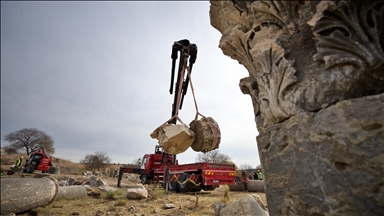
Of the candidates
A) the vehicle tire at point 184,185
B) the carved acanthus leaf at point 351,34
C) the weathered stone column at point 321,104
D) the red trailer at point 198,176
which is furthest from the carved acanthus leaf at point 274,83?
the vehicle tire at point 184,185

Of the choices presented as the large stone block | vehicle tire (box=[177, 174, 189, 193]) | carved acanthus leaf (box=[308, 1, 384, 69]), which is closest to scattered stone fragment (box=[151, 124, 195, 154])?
the large stone block

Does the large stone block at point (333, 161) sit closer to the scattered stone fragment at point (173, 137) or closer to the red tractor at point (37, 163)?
the scattered stone fragment at point (173, 137)

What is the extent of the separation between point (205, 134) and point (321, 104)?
2.27 metres

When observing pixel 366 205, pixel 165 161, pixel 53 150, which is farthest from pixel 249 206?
pixel 53 150

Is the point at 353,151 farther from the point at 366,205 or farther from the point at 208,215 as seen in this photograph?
the point at 208,215

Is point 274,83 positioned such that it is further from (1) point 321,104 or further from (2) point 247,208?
(2) point 247,208

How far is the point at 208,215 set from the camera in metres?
4.55

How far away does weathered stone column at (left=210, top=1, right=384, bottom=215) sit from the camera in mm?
1043

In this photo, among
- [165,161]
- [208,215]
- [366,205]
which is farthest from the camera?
[165,161]

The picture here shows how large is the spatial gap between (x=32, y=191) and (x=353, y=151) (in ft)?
21.3

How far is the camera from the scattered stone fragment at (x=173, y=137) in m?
3.14

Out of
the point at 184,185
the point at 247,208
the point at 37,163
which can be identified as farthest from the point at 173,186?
the point at 37,163

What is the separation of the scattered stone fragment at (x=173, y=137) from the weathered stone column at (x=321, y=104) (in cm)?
173

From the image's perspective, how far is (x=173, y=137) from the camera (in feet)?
10.3
